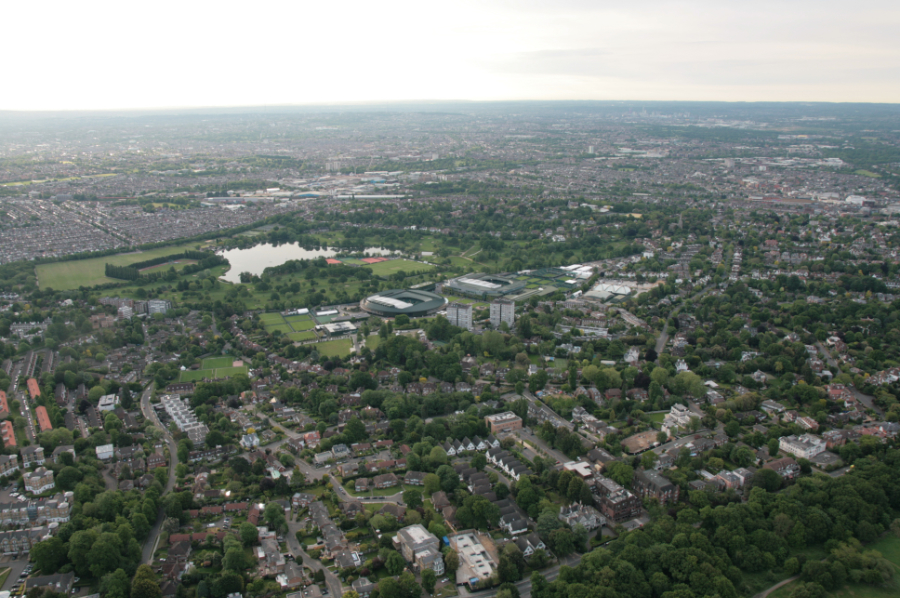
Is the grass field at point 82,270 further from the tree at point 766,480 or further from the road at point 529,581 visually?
the tree at point 766,480

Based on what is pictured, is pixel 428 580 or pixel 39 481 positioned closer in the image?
pixel 428 580

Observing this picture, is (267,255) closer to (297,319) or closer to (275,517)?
(297,319)

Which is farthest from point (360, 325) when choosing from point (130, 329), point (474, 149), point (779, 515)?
point (474, 149)

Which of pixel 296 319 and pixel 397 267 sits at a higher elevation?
pixel 397 267

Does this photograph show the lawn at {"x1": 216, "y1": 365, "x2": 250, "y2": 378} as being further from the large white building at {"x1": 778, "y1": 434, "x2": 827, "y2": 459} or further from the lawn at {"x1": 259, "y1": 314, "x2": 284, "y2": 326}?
the large white building at {"x1": 778, "y1": 434, "x2": 827, "y2": 459}

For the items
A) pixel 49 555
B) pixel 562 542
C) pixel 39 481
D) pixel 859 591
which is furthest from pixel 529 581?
pixel 39 481

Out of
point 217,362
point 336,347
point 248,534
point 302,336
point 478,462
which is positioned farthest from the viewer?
point 302,336
